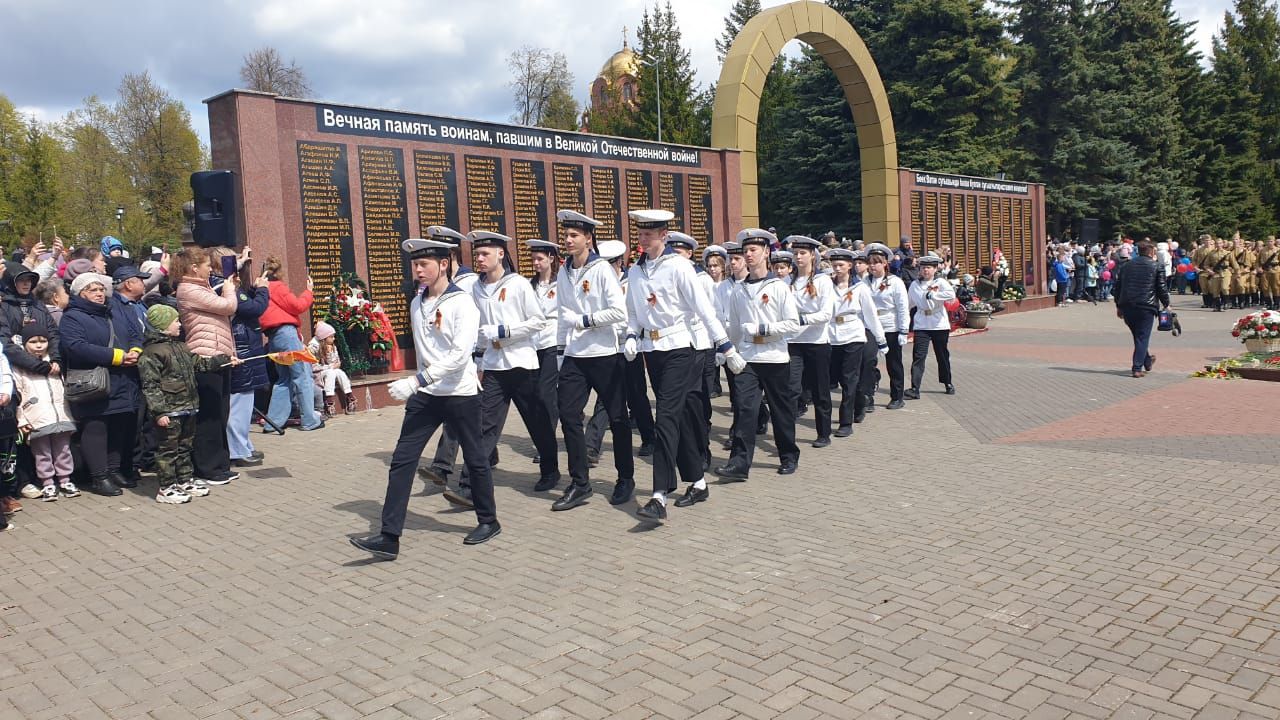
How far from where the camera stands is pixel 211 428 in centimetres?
807

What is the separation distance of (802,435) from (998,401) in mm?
3077

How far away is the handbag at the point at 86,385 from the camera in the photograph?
24.8 feet

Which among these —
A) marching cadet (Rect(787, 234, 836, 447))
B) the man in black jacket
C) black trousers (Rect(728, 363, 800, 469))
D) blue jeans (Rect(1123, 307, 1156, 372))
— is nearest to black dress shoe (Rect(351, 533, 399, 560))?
black trousers (Rect(728, 363, 800, 469))

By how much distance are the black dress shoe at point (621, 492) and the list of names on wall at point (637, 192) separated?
8.78 m

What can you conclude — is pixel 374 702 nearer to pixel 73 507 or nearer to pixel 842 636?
pixel 842 636

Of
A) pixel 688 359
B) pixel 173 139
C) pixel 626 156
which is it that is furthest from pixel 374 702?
pixel 173 139

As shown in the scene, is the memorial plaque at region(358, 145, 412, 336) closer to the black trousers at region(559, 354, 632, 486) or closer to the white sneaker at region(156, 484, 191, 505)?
the white sneaker at region(156, 484, 191, 505)

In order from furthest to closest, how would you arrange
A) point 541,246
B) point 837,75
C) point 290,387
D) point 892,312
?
point 837,75 → point 892,312 → point 290,387 → point 541,246

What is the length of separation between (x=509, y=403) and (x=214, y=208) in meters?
4.59

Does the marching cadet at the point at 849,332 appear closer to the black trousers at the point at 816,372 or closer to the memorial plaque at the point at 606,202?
the black trousers at the point at 816,372

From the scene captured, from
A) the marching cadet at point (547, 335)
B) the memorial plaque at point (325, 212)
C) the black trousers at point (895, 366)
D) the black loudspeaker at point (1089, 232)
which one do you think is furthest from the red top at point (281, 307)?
the black loudspeaker at point (1089, 232)

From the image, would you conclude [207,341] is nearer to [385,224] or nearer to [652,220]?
[652,220]

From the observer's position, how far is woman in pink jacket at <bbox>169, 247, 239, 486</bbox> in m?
7.83

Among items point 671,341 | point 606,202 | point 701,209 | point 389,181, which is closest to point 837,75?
point 701,209
